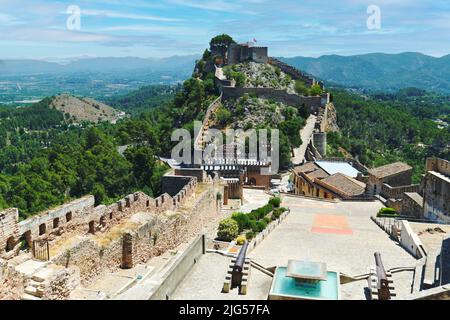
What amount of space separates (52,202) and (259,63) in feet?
122

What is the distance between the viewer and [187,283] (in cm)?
1177

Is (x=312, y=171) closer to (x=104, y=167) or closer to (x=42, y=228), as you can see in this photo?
(x=104, y=167)

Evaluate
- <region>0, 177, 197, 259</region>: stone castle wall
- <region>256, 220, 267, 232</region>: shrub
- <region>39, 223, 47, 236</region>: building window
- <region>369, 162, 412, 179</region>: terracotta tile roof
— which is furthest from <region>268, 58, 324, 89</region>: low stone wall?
<region>39, 223, 47, 236</region>: building window

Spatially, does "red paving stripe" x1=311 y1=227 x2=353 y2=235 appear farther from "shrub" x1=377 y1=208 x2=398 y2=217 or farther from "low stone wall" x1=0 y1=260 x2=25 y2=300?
"low stone wall" x1=0 y1=260 x2=25 y2=300

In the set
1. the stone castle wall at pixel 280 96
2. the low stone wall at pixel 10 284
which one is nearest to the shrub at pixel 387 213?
the low stone wall at pixel 10 284

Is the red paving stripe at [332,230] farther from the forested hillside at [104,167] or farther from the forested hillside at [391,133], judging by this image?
the forested hillside at [391,133]

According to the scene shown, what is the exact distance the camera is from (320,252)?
1603 centimetres

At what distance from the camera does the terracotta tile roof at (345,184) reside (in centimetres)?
3097

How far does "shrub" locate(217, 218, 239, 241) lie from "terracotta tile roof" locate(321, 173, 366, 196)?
11.5 m

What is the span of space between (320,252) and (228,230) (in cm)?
595

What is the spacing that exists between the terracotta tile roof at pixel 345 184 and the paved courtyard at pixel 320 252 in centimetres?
416

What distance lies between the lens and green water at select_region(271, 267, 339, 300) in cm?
1066
